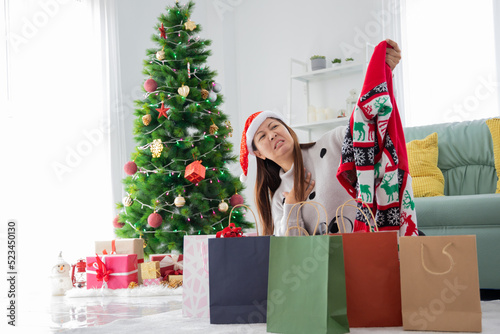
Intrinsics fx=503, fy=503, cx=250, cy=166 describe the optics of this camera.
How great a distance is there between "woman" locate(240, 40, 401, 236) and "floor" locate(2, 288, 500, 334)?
53 centimetres

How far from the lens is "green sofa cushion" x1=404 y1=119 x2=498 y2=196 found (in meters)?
2.67

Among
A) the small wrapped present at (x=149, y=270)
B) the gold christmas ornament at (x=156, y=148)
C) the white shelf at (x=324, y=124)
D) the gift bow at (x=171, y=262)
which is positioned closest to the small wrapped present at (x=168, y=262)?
the gift bow at (x=171, y=262)

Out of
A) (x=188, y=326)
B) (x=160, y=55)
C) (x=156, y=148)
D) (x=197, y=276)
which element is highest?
(x=160, y=55)

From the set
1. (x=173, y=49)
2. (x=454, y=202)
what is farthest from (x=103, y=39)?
(x=454, y=202)

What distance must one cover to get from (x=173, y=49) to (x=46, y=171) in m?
1.20

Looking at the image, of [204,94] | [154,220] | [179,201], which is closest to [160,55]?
[204,94]

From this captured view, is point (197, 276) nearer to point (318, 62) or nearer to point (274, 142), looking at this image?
point (274, 142)

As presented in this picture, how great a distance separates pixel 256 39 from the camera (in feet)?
16.0

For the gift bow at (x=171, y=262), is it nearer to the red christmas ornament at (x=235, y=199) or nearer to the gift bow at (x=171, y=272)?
the gift bow at (x=171, y=272)

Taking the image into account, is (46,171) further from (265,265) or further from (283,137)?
(265,265)

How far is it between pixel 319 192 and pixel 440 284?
2.38 feet

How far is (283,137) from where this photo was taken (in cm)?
197

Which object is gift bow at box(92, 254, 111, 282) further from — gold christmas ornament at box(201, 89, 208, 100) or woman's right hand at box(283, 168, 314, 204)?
woman's right hand at box(283, 168, 314, 204)

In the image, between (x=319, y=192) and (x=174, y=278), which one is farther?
(x=174, y=278)
